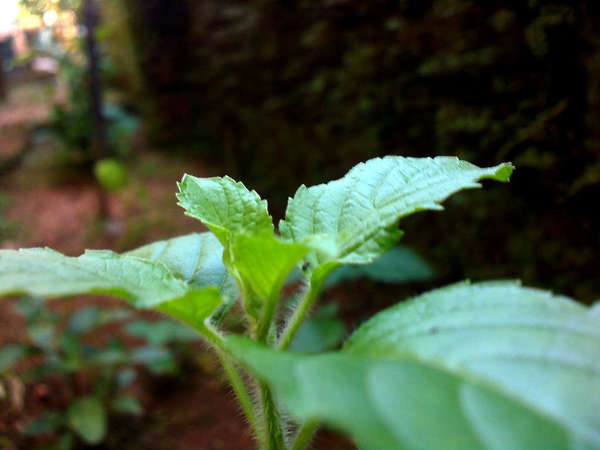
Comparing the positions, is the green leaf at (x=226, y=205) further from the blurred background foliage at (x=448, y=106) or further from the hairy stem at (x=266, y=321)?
the blurred background foliage at (x=448, y=106)

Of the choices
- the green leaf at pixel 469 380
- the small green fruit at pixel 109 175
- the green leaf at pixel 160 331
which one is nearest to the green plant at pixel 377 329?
the green leaf at pixel 469 380

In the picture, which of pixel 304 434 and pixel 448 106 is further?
pixel 448 106

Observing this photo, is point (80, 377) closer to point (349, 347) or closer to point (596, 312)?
point (349, 347)

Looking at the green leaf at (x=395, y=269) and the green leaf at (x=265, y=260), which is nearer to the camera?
the green leaf at (x=265, y=260)

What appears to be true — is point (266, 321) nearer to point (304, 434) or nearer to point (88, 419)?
point (304, 434)

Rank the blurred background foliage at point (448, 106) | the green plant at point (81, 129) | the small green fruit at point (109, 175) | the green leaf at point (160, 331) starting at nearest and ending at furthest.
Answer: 1. the blurred background foliage at point (448, 106)
2. the green leaf at point (160, 331)
3. the small green fruit at point (109, 175)
4. the green plant at point (81, 129)

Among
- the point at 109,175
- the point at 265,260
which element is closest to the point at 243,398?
the point at 265,260

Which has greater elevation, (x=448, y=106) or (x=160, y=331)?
(x=448, y=106)
